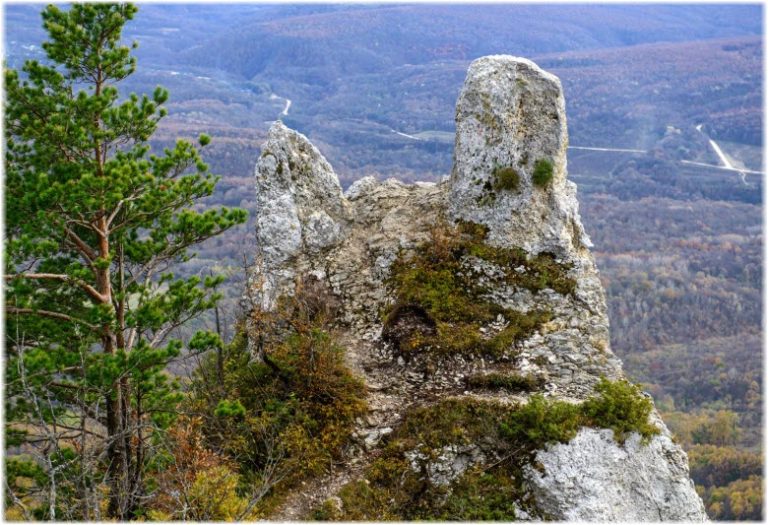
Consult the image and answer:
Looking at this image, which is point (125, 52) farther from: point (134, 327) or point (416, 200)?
point (416, 200)

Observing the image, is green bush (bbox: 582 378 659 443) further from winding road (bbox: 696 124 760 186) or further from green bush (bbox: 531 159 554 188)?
winding road (bbox: 696 124 760 186)

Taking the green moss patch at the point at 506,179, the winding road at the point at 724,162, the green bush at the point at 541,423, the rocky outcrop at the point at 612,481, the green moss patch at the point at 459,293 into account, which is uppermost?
the green moss patch at the point at 506,179

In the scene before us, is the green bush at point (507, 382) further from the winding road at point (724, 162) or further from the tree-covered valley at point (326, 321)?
the winding road at point (724, 162)

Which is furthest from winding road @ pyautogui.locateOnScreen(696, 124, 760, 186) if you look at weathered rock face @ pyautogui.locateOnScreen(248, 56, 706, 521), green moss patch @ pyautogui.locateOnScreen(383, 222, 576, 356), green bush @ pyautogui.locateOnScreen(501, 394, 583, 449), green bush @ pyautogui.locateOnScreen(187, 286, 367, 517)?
green bush @ pyautogui.locateOnScreen(187, 286, 367, 517)

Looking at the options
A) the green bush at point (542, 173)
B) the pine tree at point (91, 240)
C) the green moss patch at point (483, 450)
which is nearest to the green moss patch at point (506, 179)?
the green bush at point (542, 173)

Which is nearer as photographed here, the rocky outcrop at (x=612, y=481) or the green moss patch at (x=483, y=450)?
the rocky outcrop at (x=612, y=481)

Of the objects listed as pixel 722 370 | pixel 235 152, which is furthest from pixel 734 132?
pixel 235 152

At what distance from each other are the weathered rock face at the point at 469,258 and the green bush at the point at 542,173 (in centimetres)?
2

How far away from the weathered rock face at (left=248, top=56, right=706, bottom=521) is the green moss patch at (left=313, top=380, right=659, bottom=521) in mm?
189

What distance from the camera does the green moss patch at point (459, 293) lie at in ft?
43.8

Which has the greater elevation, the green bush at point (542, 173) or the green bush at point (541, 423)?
the green bush at point (542, 173)

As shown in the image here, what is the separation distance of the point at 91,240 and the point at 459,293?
7.64 m

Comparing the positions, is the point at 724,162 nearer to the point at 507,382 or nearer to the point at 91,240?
the point at 507,382

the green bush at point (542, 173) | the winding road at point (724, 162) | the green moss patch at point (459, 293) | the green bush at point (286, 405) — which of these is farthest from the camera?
the winding road at point (724, 162)
